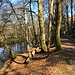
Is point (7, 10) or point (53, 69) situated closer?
point (53, 69)

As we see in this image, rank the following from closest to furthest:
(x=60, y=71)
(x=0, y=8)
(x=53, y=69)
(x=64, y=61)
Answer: (x=60, y=71)
(x=53, y=69)
(x=64, y=61)
(x=0, y=8)

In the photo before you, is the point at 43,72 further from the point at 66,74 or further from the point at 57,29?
the point at 57,29

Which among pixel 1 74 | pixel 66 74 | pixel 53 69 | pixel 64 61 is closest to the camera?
pixel 66 74

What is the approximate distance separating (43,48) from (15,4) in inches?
239

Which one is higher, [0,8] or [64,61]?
[0,8]

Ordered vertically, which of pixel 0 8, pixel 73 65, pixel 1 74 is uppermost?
pixel 0 8

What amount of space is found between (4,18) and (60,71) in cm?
879

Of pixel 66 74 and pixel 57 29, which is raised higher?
pixel 57 29

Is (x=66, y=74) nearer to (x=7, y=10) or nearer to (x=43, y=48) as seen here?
(x=43, y=48)

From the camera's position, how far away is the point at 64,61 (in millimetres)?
7379

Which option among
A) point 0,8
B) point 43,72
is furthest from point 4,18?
point 43,72

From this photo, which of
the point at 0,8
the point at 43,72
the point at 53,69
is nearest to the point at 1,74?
the point at 43,72

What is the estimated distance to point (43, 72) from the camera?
6.72 metres

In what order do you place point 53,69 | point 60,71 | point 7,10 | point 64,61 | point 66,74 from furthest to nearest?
point 7,10
point 64,61
point 53,69
point 60,71
point 66,74
